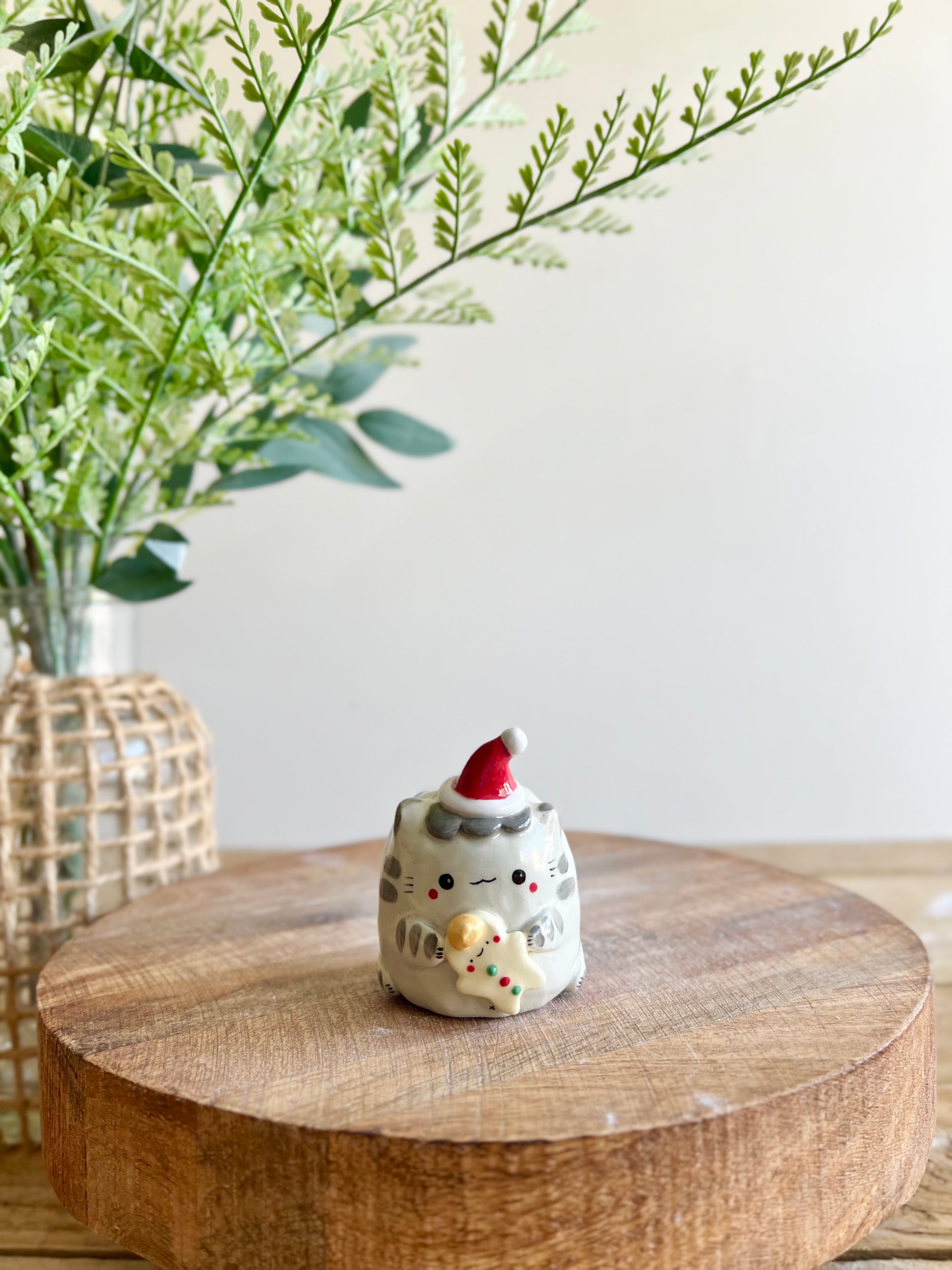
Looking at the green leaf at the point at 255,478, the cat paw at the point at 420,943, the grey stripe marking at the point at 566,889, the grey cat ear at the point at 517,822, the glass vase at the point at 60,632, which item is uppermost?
the green leaf at the point at 255,478

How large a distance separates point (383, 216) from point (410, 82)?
0.19 m

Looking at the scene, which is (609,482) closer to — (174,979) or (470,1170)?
(174,979)

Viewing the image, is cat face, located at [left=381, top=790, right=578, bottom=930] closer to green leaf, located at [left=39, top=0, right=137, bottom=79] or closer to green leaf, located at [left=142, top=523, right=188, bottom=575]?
green leaf, located at [left=142, top=523, right=188, bottom=575]

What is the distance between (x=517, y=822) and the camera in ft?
2.00

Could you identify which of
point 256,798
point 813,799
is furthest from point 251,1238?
point 813,799

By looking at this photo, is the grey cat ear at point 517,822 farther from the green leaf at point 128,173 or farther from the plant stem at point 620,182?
the green leaf at point 128,173

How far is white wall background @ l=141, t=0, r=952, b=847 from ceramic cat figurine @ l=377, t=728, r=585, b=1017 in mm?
766

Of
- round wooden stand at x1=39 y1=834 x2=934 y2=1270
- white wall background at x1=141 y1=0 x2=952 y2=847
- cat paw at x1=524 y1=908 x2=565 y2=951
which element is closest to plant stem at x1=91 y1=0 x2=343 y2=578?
round wooden stand at x1=39 y1=834 x2=934 y2=1270

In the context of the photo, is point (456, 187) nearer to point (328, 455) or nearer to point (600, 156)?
point (600, 156)

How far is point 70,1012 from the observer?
596mm

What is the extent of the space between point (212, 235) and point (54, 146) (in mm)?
103

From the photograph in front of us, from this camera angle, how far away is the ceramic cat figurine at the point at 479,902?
591mm

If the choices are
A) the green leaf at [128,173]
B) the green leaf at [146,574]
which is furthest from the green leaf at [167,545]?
the green leaf at [128,173]

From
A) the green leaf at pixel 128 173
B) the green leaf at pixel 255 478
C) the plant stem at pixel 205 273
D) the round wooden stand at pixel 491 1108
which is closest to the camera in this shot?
the round wooden stand at pixel 491 1108
